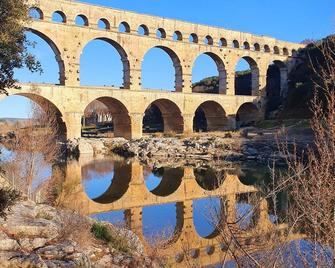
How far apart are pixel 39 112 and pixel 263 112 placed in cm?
3412

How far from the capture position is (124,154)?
35.0m

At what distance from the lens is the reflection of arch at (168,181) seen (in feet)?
65.5

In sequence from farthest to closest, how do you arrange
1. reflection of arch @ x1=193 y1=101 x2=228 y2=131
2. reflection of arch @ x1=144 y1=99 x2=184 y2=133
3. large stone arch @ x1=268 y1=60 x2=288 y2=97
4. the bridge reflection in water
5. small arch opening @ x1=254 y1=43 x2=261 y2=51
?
large stone arch @ x1=268 y1=60 x2=288 y2=97, small arch opening @ x1=254 y1=43 x2=261 y2=51, reflection of arch @ x1=193 y1=101 x2=228 y2=131, reflection of arch @ x1=144 y1=99 x2=184 y2=133, the bridge reflection in water

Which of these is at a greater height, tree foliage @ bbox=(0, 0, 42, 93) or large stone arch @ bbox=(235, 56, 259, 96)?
large stone arch @ bbox=(235, 56, 259, 96)

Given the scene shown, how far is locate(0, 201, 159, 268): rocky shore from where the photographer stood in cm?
801

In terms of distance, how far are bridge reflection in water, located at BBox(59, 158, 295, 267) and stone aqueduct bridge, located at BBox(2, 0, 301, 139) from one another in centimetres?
941

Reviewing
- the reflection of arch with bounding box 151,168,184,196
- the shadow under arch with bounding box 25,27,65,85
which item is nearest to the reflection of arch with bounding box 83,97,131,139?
the shadow under arch with bounding box 25,27,65,85

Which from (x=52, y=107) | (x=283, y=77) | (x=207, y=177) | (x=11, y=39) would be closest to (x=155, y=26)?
(x=52, y=107)

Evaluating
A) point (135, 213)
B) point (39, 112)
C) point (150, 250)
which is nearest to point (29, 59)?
point (150, 250)

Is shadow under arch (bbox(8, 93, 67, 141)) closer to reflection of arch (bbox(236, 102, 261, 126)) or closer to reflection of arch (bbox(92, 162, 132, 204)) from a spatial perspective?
reflection of arch (bbox(92, 162, 132, 204))

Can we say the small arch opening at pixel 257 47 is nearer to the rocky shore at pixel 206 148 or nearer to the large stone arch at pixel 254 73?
the large stone arch at pixel 254 73

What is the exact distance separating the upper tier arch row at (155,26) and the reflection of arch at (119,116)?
6.52 metres

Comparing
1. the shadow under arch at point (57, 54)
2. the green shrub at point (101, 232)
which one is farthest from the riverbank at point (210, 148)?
the green shrub at point (101, 232)

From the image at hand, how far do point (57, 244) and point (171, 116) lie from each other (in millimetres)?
35861
